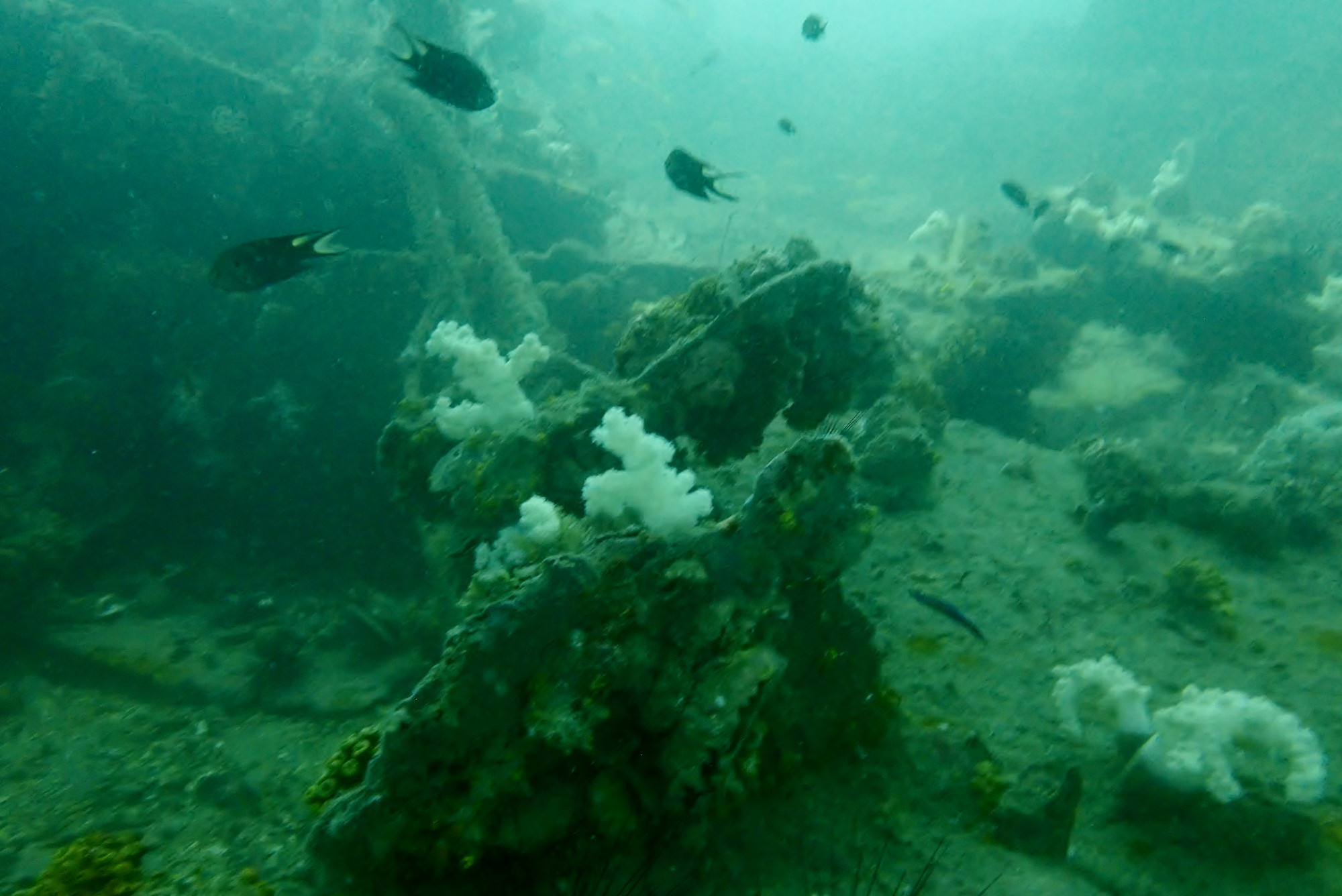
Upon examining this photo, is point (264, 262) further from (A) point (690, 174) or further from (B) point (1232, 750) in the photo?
(B) point (1232, 750)

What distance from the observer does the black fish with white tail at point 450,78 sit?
12.8 ft

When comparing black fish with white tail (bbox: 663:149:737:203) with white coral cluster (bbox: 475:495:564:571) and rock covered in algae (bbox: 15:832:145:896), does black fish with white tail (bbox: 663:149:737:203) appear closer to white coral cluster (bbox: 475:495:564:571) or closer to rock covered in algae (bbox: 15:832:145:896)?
white coral cluster (bbox: 475:495:564:571)

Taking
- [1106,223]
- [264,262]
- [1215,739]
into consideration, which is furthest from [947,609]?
[1106,223]

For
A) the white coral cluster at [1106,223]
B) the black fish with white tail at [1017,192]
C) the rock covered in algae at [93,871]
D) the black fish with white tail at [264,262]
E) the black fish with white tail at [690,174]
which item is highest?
the white coral cluster at [1106,223]

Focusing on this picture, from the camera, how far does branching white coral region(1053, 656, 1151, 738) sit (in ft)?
12.8

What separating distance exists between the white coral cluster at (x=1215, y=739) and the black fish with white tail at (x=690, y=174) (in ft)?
13.3

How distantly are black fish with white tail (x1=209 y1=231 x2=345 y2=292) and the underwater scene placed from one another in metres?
0.02

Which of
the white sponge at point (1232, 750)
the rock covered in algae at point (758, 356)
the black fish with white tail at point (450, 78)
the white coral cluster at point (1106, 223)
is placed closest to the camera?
the white sponge at point (1232, 750)

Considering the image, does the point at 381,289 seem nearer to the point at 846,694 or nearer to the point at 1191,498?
the point at 846,694

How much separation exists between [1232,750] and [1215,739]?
0.20 metres

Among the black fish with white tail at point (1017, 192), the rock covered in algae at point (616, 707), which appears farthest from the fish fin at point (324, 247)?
the black fish with white tail at point (1017, 192)

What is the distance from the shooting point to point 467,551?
4.81 metres

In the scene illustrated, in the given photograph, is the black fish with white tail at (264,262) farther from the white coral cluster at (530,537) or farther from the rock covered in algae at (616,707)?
the rock covered in algae at (616,707)

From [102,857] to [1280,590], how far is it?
27.9 ft
